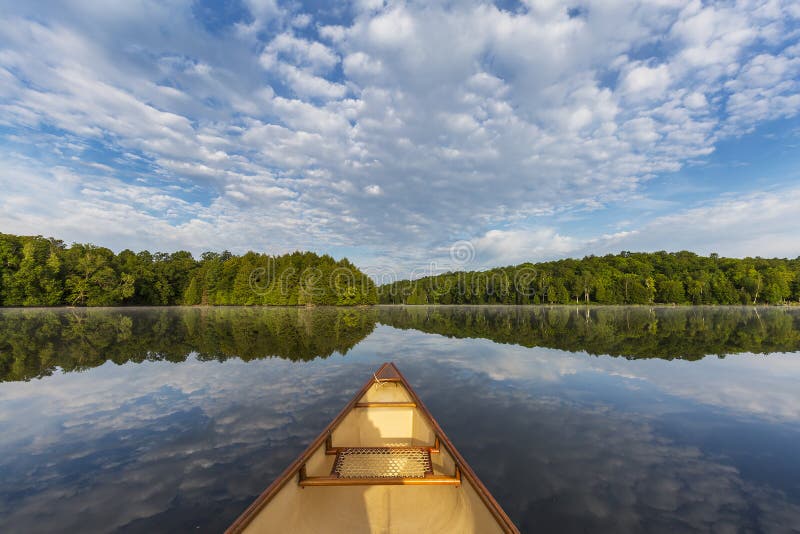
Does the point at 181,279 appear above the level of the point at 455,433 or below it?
above

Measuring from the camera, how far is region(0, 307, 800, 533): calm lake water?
4.96 metres

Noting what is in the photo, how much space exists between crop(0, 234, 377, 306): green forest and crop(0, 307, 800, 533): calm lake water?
6370 centimetres

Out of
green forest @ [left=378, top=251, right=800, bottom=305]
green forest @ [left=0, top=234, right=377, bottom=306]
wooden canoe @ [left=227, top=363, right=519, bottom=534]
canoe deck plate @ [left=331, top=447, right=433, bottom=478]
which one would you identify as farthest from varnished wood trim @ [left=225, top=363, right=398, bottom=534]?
green forest @ [left=378, top=251, right=800, bottom=305]

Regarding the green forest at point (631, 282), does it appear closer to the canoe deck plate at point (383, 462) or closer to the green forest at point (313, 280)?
the green forest at point (313, 280)

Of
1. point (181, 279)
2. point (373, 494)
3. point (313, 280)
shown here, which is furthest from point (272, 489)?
point (181, 279)

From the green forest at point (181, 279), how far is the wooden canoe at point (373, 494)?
74839 millimetres

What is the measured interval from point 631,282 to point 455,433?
111356mm

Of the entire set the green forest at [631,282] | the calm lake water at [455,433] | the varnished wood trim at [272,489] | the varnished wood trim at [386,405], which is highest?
the green forest at [631,282]

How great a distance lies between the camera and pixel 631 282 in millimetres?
96062

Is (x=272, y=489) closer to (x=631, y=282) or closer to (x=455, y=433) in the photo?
(x=455, y=433)

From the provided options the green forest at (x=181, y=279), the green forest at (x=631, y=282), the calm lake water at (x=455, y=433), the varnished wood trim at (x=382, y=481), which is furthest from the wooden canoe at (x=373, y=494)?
the green forest at (x=631, y=282)

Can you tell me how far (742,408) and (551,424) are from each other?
669 centimetres

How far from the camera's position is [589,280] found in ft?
328

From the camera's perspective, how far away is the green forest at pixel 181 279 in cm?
6300
